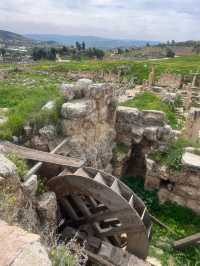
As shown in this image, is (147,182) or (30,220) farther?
(147,182)

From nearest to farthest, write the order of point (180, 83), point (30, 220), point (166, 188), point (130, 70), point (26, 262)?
point (26, 262) → point (30, 220) → point (166, 188) → point (180, 83) → point (130, 70)

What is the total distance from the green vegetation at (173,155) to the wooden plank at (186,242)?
7.95 feet

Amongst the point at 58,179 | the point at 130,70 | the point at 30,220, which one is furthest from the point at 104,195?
the point at 130,70

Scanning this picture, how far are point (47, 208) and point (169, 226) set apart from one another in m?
5.35

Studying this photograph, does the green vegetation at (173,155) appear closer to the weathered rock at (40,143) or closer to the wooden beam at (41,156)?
the wooden beam at (41,156)

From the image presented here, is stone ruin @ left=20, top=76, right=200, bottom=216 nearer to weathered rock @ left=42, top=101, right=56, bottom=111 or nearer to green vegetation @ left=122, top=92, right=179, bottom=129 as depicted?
weathered rock @ left=42, top=101, right=56, bottom=111

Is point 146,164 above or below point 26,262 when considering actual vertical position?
below

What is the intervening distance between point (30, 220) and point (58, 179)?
1.80m

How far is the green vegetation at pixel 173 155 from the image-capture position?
35.7 ft

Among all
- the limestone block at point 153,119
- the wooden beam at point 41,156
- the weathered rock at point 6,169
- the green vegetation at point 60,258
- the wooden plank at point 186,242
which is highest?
the weathered rock at point 6,169

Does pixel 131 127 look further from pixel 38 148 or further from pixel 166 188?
pixel 38 148

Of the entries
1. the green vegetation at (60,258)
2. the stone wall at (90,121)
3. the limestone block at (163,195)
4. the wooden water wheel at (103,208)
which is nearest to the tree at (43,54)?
the stone wall at (90,121)

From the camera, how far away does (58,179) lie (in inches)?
289

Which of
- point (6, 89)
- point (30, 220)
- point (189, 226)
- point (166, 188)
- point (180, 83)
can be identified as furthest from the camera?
point (180, 83)
